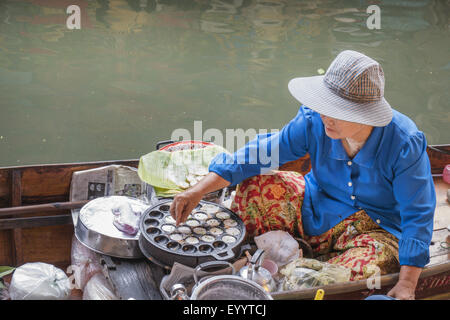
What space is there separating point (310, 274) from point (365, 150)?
2.00 ft

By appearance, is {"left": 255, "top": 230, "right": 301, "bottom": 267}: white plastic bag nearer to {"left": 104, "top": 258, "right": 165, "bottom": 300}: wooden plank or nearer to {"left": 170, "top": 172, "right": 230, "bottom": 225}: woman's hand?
{"left": 170, "top": 172, "right": 230, "bottom": 225}: woman's hand

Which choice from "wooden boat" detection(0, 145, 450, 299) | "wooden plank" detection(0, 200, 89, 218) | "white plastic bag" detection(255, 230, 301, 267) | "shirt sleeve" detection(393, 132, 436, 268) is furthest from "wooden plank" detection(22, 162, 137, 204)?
"shirt sleeve" detection(393, 132, 436, 268)

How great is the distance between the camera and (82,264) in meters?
2.45

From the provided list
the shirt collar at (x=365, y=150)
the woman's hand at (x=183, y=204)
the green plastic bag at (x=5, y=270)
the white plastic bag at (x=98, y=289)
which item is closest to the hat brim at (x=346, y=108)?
the shirt collar at (x=365, y=150)

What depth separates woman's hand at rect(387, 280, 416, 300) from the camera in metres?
1.95

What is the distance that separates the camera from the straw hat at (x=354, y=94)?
1.84m

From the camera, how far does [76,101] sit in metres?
5.54

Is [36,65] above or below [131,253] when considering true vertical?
above

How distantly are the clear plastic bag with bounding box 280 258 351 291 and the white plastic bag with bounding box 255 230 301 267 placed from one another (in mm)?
132

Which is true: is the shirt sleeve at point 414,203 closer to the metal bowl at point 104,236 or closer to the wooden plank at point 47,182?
the metal bowl at point 104,236

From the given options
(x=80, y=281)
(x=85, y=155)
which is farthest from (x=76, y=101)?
(x=80, y=281)

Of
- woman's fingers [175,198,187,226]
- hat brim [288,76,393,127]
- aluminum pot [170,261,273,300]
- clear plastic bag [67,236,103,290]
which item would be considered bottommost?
clear plastic bag [67,236,103,290]
